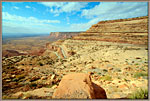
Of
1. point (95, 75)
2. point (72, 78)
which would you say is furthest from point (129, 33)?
point (72, 78)

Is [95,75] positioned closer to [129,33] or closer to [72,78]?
[72,78]

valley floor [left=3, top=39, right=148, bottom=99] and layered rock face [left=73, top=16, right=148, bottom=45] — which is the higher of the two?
layered rock face [left=73, top=16, right=148, bottom=45]

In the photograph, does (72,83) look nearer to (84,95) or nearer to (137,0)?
(84,95)

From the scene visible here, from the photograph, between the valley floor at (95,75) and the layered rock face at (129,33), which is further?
the layered rock face at (129,33)

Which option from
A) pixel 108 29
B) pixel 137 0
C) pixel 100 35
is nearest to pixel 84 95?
pixel 137 0

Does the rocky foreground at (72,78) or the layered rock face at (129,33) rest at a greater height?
the layered rock face at (129,33)

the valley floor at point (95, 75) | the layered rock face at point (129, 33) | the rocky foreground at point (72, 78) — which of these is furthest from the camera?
the layered rock face at point (129, 33)

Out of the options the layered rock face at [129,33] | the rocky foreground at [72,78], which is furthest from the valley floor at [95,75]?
the layered rock face at [129,33]

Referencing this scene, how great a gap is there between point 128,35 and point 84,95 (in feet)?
71.0

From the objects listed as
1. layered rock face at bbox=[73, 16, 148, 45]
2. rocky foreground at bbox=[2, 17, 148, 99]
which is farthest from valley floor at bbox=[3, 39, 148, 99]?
layered rock face at bbox=[73, 16, 148, 45]

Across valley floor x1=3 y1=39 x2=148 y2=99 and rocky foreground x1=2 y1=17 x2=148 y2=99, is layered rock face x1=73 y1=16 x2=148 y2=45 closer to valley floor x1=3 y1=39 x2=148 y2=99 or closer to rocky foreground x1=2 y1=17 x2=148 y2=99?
valley floor x1=3 y1=39 x2=148 y2=99

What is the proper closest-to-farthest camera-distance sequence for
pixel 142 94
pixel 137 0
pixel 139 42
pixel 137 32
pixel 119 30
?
pixel 142 94 < pixel 137 0 < pixel 139 42 < pixel 137 32 < pixel 119 30

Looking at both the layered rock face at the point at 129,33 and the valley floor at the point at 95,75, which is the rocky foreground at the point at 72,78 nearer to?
the valley floor at the point at 95,75

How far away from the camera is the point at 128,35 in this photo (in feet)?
62.2
